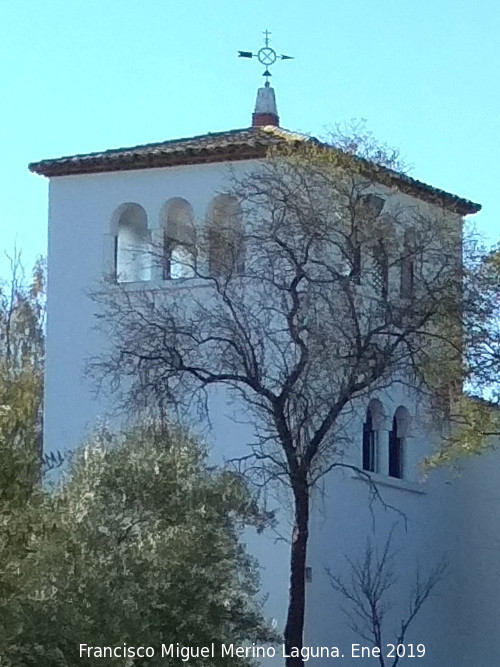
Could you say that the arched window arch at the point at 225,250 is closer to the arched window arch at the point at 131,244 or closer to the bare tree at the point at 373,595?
the arched window arch at the point at 131,244

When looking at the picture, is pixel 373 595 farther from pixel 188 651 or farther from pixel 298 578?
pixel 188 651

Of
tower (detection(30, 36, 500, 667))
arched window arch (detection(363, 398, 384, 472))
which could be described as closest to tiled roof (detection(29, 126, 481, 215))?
tower (detection(30, 36, 500, 667))

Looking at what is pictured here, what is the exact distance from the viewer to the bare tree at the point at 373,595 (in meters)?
25.0

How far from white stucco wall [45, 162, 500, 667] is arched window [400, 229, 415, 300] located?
2.59m

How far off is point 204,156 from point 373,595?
22.5 ft

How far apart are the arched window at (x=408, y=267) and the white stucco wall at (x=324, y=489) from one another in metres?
2.59

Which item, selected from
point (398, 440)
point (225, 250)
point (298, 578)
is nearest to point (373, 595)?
point (398, 440)

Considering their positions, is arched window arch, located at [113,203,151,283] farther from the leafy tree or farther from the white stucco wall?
the leafy tree

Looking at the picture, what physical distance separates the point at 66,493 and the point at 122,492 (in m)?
0.60

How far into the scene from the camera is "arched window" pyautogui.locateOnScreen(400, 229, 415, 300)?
72.8 feet

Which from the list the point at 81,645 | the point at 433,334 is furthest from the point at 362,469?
the point at 81,645

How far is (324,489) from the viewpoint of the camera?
24.4m

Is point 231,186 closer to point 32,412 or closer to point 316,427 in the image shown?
point 316,427

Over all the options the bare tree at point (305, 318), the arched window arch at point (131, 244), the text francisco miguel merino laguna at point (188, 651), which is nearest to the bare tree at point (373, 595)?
the text francisco miguel merino laguna at point (188, 651)
